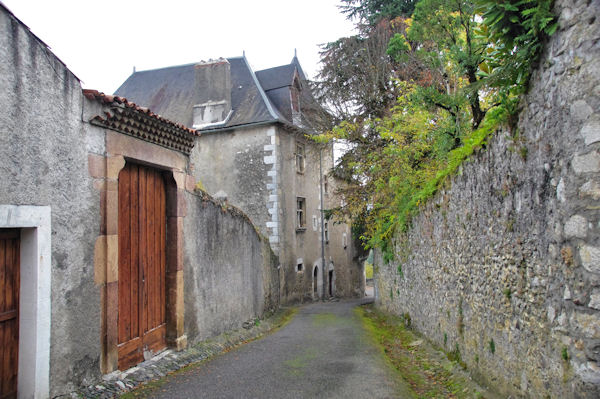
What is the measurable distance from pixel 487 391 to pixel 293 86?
16.1 metres

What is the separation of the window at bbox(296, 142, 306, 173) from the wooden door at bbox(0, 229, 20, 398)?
50.4 feet

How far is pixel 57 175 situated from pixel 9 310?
142 centimetres

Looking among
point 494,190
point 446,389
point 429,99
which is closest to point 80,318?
point 446,389

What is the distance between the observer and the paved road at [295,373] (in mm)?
5410

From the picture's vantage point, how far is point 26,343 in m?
4.57

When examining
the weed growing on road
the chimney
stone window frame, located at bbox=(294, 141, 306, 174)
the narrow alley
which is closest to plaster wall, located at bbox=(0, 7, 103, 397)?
the narrow alley

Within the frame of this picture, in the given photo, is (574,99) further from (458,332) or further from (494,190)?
(458,332)

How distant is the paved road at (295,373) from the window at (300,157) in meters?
11.4

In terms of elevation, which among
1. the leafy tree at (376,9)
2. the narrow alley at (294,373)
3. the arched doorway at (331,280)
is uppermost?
the leafy tree at (376,9)

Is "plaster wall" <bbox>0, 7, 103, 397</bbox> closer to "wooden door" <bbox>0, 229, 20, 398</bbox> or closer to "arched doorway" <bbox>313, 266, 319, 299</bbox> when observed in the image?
"wooden door" <bbox>0, 229, 20, 398</bbox>

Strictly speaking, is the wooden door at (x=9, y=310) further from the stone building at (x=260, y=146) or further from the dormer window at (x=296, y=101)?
the dormer window at (x=296, y=101)

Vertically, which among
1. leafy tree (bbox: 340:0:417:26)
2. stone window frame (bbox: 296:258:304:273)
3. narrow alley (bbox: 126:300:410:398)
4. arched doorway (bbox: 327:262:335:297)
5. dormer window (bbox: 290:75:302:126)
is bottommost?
arched doorway (bbox: 327:262:335:297)

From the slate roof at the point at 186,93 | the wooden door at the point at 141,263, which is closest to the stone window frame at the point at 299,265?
the slate roof at the point at 186,93

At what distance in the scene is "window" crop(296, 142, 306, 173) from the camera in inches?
778
